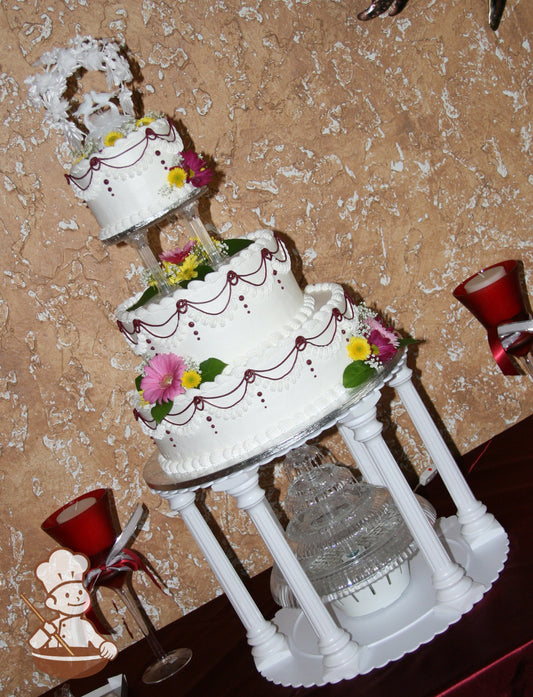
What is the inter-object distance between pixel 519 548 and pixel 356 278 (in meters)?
0.93

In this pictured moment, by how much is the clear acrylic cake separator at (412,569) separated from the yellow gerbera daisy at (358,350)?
0.19ft

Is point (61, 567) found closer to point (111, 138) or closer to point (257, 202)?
point (111, 138)

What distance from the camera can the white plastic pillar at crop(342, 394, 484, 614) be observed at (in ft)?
4.71

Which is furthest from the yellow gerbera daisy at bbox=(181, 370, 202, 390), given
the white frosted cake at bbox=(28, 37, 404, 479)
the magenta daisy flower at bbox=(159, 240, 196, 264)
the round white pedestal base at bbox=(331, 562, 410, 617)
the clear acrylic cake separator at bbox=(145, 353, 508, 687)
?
the round white pedestal base at bbox=(331, 562, 410, 617)

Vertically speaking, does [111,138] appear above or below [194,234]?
above

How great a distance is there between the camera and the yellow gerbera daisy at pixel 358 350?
1452mm

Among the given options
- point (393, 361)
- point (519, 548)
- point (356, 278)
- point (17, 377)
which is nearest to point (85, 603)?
point (17, 377)

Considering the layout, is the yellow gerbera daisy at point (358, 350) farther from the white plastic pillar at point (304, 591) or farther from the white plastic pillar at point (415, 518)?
the white plastic pillar at point (304, 591)

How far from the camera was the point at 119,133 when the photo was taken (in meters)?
1.44

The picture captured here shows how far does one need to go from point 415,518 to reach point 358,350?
0.39m

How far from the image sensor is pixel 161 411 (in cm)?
143

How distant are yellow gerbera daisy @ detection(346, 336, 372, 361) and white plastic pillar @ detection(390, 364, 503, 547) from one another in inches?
6.6

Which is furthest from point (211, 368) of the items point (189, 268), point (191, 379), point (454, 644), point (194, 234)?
point (454, 644)

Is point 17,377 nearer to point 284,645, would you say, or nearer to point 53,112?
point 53,112
